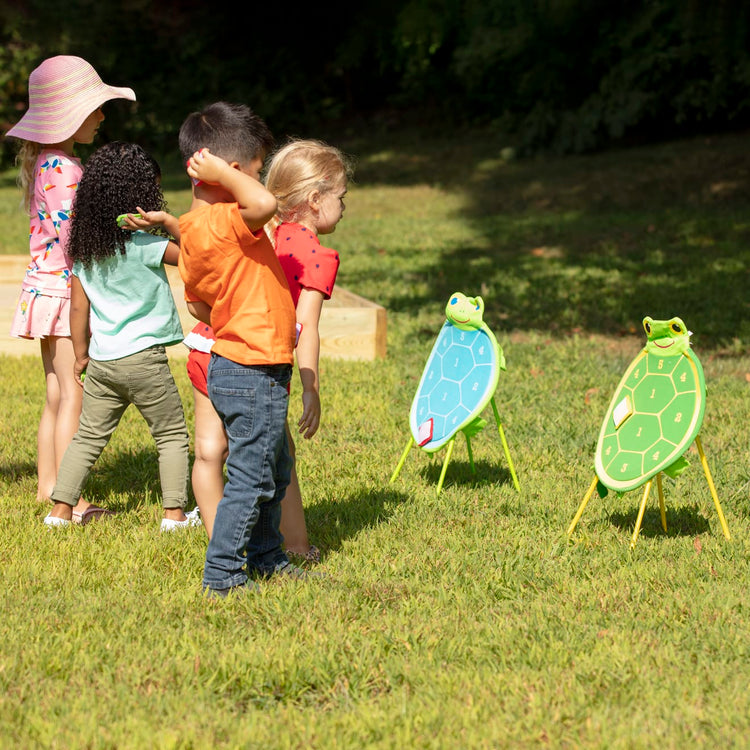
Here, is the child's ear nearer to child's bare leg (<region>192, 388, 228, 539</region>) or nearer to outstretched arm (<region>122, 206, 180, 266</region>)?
outstretched arm (<region>122, 206, 180, 266</region>)

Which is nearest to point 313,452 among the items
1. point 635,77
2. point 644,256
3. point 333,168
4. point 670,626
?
point 333,168

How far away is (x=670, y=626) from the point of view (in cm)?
369

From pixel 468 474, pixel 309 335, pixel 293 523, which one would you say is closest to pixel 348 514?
pixel 293 523

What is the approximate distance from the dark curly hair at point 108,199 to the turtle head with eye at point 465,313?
1757 mm

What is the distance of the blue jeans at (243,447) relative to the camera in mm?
3645

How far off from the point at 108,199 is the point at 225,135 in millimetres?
914

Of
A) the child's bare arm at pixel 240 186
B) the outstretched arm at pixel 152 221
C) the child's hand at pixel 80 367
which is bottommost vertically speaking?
the child's hand at pixel 80 367

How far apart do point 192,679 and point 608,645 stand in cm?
138

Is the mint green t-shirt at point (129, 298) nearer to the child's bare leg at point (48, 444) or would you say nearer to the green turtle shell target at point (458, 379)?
the child's bare leg at point (48, 444)

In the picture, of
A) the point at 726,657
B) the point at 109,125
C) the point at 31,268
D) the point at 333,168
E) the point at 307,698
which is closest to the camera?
the point at 307,698

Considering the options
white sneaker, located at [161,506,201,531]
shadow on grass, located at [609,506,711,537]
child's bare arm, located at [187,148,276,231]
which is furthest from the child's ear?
shadow on grass, located at [609,506,711,537]

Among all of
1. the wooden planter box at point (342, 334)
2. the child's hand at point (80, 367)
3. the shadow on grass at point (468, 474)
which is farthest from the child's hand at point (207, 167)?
the wooden planter box at point (342, 334)

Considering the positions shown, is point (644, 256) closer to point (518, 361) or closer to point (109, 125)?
point (518, 361)

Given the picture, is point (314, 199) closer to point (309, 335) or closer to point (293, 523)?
point (309, 335)
